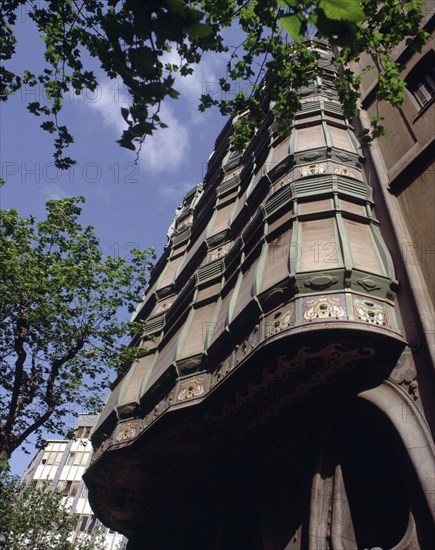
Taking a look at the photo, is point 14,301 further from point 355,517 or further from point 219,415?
point 355,517

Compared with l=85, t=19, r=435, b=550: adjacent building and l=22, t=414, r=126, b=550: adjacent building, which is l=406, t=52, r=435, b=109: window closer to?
l=85, t=19, r=435, b=550: adjacent building

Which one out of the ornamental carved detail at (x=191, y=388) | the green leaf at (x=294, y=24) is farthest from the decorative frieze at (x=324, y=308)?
the green leaf at (x=294, y=24)

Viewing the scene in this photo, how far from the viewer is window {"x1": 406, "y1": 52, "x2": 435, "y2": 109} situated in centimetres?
1083

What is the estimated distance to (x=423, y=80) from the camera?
11.2 m

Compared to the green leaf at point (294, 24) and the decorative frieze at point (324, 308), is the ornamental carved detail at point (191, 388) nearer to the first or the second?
the decorative frieze at point (324, 308)

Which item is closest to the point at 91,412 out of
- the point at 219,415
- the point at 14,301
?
the point at 14,301

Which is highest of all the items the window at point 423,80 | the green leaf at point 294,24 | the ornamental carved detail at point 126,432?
the window at point 423,80

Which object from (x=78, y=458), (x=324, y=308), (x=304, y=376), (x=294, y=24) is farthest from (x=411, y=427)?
(x=78, y=458)

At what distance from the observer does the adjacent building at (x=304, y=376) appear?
7.60 metres

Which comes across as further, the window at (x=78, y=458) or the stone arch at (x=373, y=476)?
the window at (x=78, y=458)

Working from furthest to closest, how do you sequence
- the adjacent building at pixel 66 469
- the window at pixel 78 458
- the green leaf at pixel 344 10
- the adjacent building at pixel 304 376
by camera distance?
the window at pixel 78 458 < the adjacent building at pixel 66 469 < the adjacent building at pixel 304 376 < the green leaf at pixel 344 10

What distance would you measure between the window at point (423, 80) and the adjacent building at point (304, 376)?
0.15ft

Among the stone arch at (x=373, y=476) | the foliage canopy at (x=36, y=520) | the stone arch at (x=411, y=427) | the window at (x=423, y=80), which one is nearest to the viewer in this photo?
the stone arch at (x=411, y=427)

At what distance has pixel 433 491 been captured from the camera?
605 cm
